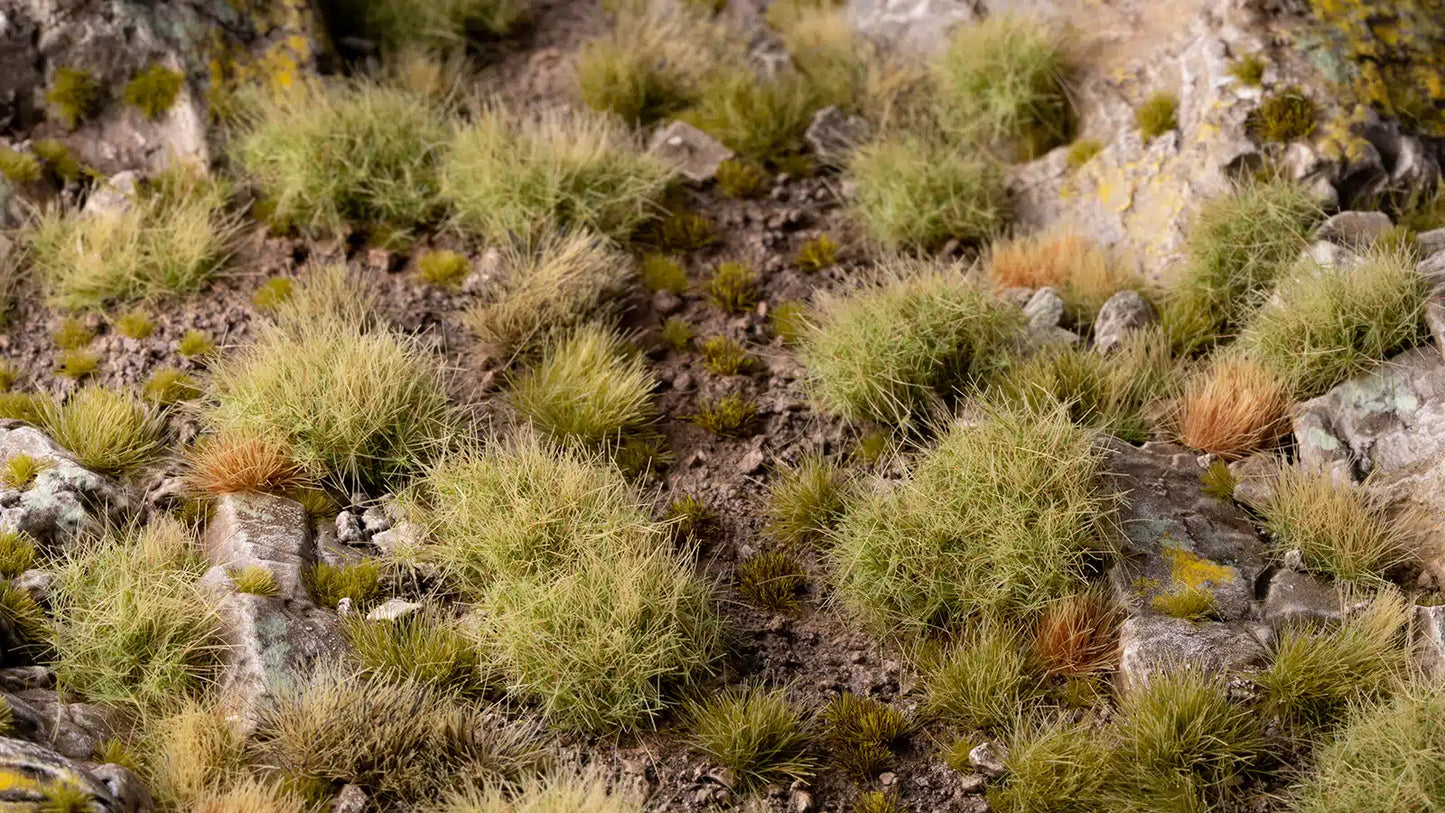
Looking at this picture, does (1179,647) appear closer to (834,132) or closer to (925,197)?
(925,197)

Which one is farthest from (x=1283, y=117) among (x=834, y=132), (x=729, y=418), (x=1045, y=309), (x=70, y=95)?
(x=70, y=95)

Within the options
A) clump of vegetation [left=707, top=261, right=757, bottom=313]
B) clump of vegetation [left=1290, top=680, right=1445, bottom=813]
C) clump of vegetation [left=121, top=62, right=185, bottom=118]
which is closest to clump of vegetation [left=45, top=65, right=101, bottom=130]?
clump of vegetation [left=121, top=62, right=185, bottom=118]

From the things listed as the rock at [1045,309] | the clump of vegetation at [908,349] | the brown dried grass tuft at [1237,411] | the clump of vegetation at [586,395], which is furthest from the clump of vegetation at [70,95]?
the brown dried grass tuft at [1237,411]

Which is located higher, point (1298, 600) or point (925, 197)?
point (925, 197)

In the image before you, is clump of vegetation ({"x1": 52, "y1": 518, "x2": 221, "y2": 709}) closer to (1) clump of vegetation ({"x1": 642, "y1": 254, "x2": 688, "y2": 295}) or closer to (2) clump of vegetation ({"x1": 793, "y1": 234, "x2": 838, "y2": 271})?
(1) clump of vegetation ({"x1": 642, "y1": 254, "x2": 688, "y2": 295})

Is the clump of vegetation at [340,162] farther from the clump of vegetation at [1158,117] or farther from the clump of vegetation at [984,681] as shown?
the clump of vegetation at [1158,117]

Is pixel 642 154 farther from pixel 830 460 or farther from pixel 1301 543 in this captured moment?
pixel 1301 543
